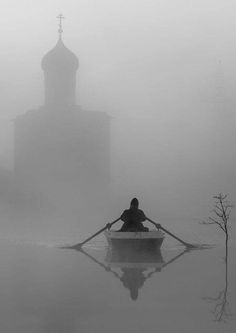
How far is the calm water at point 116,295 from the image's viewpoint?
7465 millimetres

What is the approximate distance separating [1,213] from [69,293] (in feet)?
133

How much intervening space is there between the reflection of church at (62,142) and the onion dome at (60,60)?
0.58ft

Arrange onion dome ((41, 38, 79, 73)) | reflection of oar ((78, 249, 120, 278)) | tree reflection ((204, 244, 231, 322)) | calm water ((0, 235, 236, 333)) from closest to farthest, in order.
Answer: calm water ((0, 235, 236, 333)), tree reflection ((204, 244, 231, 322)), reflection of oar ((78, 249, 120, 278)), onion dome ((41, 38, 79, 73))

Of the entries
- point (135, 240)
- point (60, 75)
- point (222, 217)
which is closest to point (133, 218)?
point (135, 240)

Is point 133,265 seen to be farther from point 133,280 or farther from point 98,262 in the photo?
point 133,280

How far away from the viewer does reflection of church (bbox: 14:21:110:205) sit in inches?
2064

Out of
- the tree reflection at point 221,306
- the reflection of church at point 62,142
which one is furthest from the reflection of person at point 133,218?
the reflection of church at point 62,142

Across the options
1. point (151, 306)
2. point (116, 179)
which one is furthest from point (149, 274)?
point (116, 179)

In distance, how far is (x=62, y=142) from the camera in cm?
5347

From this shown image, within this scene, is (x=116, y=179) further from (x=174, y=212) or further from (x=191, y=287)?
(x=191, y=287)

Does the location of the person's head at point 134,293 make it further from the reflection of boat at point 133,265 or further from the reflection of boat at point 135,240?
the reflection of boat at point 135,240

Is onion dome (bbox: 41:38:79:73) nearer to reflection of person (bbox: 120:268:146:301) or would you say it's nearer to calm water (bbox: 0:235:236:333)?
calm water (bbox: 0:235:236:333)

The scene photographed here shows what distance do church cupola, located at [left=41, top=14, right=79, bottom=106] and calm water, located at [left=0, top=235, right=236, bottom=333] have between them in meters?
37.0

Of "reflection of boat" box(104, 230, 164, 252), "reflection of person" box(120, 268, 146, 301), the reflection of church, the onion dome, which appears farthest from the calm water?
the reflection of church
